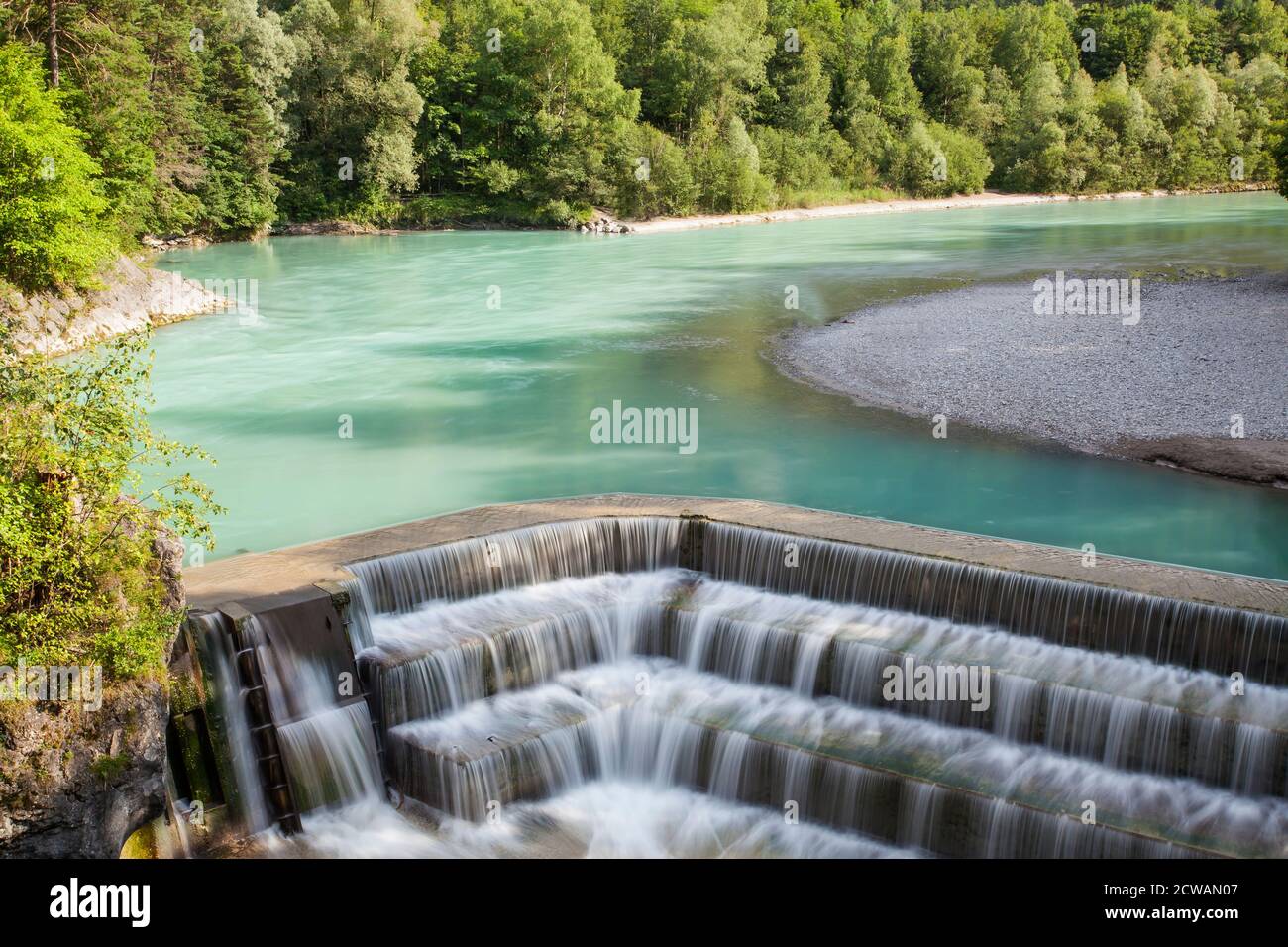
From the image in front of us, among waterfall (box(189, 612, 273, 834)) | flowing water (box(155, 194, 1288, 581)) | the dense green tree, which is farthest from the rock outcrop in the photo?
the dense green tree

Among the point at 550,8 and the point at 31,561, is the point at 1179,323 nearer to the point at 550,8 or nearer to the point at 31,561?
the point at 31,561

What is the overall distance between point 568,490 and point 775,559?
173 inches

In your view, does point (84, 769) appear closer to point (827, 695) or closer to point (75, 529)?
point (75, 529)

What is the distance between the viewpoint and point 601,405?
21094 mm

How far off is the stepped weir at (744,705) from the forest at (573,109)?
1773 cm

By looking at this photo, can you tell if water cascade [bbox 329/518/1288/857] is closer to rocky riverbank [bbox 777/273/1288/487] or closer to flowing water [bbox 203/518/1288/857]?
flowing water [bbox 203/518/1288/857]

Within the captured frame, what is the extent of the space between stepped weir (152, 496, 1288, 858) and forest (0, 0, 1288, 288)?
17734mm

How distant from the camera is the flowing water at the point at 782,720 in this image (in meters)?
9.21

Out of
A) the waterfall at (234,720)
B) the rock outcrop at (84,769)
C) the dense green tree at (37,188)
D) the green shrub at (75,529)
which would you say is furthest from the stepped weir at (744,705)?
the dense green tree at (37,188)

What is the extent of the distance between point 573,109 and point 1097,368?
5205 cm

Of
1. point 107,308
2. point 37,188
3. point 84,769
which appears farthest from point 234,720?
point 107,308

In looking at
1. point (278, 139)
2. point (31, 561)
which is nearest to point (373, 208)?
point (278, 139)

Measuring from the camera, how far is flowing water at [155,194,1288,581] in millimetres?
14812

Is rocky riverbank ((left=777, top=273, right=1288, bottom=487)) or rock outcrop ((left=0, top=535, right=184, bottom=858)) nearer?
rock outcrop ((left=0, top=535, right=184, bottom=858))
